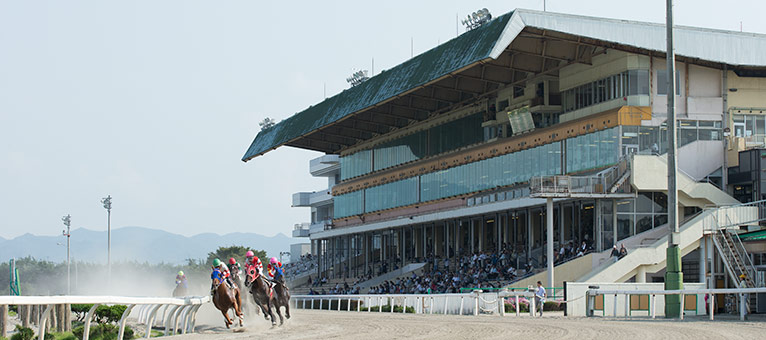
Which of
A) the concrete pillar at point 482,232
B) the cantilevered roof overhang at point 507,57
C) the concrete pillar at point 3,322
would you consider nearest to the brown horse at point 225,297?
the concrete pillar at point 3,322

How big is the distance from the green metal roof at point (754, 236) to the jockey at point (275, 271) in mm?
17555

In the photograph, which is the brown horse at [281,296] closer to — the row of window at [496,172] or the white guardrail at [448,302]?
the white guardrail at [448,302]

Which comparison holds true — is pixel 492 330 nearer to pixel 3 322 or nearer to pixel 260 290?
pixel 260 290

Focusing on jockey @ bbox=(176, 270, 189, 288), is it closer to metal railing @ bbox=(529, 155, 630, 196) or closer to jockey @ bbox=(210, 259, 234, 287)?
jockey @ bbox=(210, 259, 234, 287)

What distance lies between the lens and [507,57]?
44406 millimetres

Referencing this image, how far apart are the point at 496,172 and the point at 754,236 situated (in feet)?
48.0

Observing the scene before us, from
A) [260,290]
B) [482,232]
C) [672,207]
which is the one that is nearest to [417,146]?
[482,232]

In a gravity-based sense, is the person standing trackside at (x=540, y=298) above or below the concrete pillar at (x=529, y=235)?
below

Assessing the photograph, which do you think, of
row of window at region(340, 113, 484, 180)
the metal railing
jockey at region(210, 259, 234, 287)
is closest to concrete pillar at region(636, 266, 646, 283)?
the metal railing

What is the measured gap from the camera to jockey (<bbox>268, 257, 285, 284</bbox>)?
23873 millimetres

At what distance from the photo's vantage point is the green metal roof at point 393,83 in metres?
40.4

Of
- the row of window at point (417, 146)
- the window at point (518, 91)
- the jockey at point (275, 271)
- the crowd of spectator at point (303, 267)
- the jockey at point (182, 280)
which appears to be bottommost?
the crowd of spectator at point (303, 267)

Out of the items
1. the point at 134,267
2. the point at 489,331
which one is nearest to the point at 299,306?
the point at 489,331

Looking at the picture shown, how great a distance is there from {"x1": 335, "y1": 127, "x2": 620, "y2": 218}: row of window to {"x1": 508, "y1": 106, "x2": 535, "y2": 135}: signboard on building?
3.48 feet
